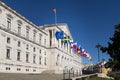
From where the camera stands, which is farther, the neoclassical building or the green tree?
the neoclassical building

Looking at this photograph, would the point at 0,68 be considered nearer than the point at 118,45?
No

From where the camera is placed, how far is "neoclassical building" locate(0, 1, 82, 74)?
46000 millimetres

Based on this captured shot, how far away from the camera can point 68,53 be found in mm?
91000

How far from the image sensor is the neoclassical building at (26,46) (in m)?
46.0

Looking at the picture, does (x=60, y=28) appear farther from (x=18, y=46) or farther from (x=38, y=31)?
(x=18, y=46)

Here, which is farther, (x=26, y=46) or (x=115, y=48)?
(x=26, y=46)

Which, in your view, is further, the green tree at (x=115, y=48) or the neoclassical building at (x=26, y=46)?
the neoclassical building at (x=26, y=46)

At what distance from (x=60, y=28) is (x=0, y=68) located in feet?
130

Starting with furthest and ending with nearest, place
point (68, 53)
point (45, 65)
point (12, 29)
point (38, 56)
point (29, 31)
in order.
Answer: point (68, 53) → point (45, 65) → point (38, 56) → point (29, 31) → point (12, 29)

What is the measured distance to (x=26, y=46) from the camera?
2231 inches

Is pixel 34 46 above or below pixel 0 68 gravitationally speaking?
above

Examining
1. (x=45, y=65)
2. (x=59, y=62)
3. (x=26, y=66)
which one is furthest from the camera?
(x=59, y=62)

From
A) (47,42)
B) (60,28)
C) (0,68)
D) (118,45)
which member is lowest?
(0,68)

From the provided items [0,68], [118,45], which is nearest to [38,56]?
[0,68]
